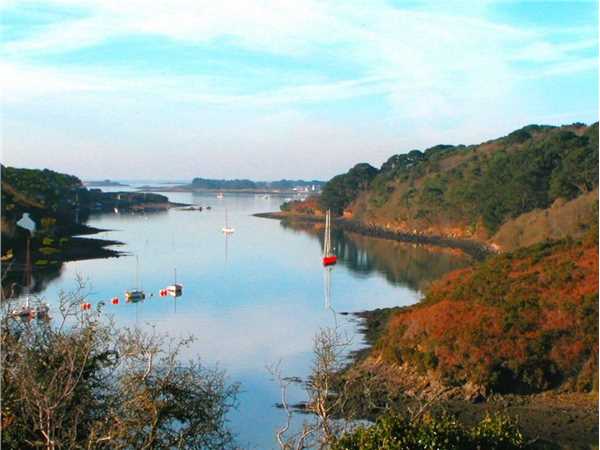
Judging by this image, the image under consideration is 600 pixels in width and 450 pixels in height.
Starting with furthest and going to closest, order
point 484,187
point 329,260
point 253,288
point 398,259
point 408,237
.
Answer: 1. point 408,237
2. point 484,187
3. point 398,259
4. point 329,260
5. point 253,288

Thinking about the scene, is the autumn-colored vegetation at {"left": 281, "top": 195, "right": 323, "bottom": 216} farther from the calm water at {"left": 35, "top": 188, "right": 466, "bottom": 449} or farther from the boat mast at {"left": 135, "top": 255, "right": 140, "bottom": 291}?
the boat mast at {"left": 135, "top": 255, "right": 140, "bottom": 291}

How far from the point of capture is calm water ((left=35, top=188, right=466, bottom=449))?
18.0 meters

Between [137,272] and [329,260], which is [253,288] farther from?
[329,260]

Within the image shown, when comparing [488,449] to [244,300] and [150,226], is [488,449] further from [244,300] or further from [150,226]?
[150,226]

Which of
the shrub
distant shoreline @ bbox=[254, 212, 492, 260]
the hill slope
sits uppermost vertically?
the hill slope

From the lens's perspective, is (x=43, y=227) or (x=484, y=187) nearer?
(x=43, y=227)

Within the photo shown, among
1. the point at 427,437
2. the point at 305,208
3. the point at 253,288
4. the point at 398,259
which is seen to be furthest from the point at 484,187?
the point at 427,437

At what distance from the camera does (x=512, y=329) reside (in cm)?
1731

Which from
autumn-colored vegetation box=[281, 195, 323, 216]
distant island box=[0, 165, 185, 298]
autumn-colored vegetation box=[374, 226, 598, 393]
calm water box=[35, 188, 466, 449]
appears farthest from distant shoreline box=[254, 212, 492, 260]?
autumn-colored vegetation box=[374, 226, 598, 393]

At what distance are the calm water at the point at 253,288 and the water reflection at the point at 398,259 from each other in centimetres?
5

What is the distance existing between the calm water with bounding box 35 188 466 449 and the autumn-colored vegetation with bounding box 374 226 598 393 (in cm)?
260

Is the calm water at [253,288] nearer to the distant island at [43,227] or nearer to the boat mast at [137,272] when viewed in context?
the boat mast at [137,272]

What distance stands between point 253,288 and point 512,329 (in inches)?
528

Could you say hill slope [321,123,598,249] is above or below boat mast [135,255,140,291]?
above
